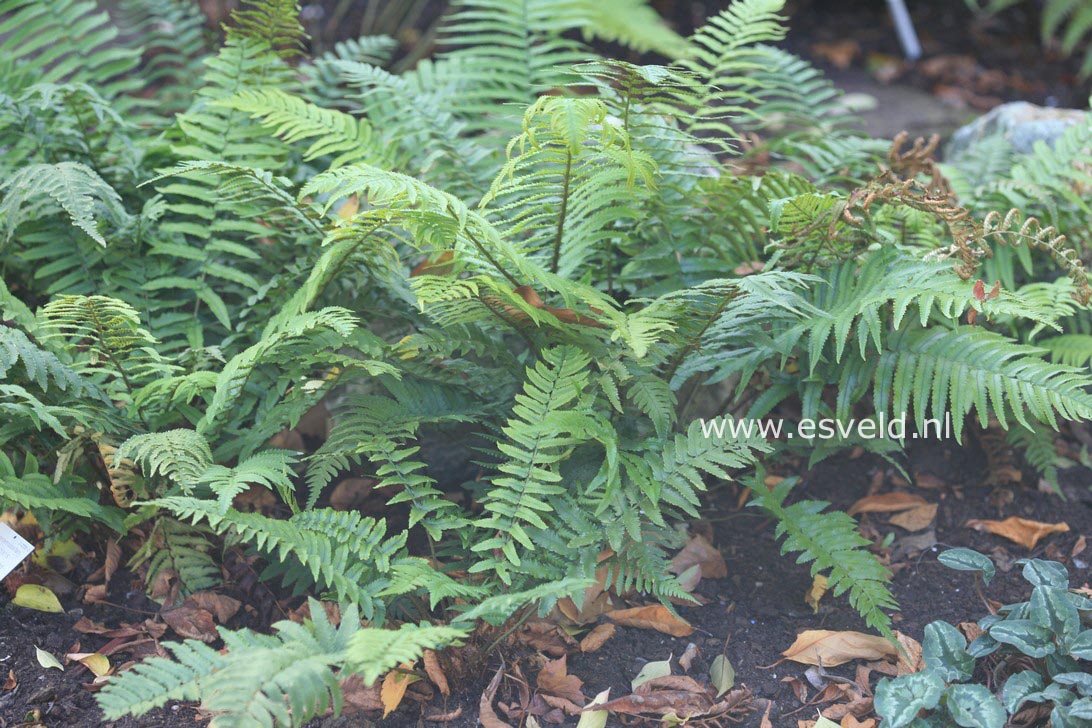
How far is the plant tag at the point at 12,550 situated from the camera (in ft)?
7.46

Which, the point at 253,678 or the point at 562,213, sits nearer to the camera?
the point at 253,678

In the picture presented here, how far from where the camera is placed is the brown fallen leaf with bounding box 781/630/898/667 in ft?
7.84

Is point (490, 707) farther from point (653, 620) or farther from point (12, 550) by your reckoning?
point (12, 550)

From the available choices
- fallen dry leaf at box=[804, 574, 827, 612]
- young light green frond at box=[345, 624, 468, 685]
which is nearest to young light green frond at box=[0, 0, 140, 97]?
young light green frond at box=[345, 624, 468, 685]

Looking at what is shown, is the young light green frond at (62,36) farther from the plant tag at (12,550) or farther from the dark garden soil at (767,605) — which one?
the dark garden soil at (767,605)

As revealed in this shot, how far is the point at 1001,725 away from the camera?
1.99 meters

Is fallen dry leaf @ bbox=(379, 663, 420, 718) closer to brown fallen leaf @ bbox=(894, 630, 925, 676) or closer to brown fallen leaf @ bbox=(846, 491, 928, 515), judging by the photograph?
brown fallen leaf @ bbox=(894, 630, 925, 676)

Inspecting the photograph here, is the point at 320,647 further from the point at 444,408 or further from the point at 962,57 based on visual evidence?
the point at 962,57

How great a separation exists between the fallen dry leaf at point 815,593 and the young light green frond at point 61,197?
76.8 inches

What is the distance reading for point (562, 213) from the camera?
2.49 meters

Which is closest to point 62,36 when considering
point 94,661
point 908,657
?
point 94,661

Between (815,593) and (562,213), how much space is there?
3.88 ft

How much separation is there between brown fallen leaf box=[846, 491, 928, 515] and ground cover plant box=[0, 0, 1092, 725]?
0.22m

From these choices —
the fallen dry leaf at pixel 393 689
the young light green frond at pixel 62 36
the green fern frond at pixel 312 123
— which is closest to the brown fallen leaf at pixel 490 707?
the fallen dry leaf at pixel 393 689
